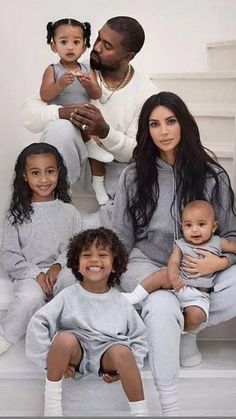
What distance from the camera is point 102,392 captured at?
51.4 inches

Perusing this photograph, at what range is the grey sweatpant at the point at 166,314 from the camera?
4.06 feet

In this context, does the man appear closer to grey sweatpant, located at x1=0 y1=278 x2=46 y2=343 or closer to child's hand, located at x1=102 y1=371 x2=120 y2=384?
grey sweatpant, located at x1=0 y1=278 x2=46 y2=343

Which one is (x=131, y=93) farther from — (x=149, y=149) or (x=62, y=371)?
(x=62, y=371)

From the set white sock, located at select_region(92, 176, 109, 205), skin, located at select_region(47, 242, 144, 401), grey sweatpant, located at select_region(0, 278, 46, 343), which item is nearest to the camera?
skin, located at select_region(47, 242, 144, 401)

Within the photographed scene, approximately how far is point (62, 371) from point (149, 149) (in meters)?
0.44

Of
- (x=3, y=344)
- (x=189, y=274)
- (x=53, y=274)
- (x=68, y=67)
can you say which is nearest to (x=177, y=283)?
(x=189, y=274)

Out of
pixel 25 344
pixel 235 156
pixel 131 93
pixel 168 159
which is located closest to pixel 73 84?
pixel 131 93

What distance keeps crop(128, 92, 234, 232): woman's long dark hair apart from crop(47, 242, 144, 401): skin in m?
0.16

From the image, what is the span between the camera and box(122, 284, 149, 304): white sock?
1.29 m

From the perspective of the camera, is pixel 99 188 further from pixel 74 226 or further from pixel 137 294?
pixel 137 294

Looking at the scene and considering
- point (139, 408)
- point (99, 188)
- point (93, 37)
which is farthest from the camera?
point (99, 188)

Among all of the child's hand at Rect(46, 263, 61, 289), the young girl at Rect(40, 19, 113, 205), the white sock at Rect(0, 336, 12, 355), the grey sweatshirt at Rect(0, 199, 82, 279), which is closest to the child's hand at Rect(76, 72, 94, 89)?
the young girl at Rect(40, 19, 113, 205)

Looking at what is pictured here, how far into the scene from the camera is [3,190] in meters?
1.38

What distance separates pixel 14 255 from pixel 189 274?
338 mm
